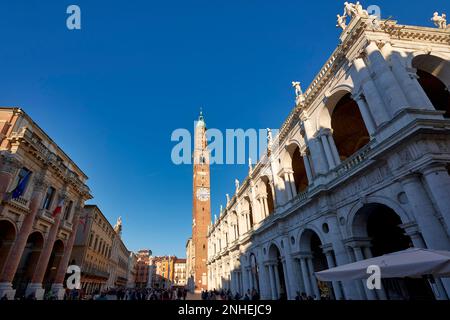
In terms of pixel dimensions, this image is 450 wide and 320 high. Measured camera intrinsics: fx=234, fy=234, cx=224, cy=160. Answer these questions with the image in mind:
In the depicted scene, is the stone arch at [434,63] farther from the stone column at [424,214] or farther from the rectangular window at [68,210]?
the rectangular window at [68,210]

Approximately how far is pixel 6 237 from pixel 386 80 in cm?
2543

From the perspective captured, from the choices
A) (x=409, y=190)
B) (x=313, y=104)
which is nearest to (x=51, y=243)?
(x=313, y=104)

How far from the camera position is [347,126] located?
17906 mm

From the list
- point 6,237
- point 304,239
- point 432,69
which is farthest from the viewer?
point 6,237

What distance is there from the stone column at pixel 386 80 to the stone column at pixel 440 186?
266 cm

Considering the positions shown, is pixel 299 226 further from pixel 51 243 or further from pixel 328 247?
pixel 51 243

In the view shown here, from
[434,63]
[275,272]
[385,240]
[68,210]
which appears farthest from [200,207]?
[434,63]

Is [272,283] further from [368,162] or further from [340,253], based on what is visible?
[368,162]

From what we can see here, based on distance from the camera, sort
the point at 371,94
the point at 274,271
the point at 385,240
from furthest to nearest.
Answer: the point at 274,271 → the point at 385,240 → the point at 371,94

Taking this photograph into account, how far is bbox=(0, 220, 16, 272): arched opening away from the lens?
54.4 feet

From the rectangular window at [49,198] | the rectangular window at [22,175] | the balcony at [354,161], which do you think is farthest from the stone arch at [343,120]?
the rectangular window at [49,198]

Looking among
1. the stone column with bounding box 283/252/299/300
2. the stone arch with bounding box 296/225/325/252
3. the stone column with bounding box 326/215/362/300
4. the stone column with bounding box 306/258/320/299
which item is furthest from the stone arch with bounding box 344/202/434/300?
the stone column with bounding box 283/252/299/300
